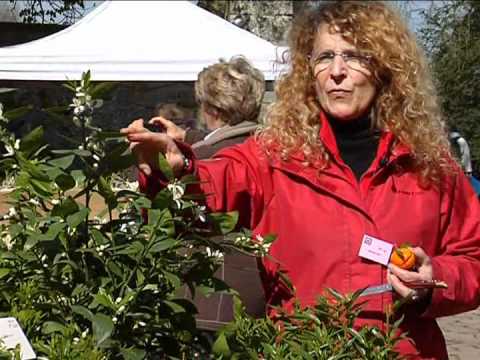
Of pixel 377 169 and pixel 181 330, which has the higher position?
pixel 377 169

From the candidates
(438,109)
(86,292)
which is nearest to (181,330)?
(86,292)

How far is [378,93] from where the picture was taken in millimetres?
2264

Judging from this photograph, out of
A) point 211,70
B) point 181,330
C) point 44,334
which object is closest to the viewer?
point 44,334

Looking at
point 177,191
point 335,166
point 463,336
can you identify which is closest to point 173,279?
point 177,191

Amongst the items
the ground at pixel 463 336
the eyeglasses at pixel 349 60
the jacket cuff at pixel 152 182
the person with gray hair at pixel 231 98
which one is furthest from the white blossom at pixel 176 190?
the ground at pixel 463 336

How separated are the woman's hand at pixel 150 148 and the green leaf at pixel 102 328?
0.33m

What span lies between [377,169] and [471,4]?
36.3ft

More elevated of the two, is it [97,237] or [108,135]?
[108,135]

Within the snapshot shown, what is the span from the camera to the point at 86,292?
1.61 metres

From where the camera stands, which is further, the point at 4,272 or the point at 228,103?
the point at 228,103

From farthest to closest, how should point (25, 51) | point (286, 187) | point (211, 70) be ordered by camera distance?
point (25, 51) < point (211, 70) < point (286, 187)

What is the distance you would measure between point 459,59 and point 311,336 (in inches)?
419

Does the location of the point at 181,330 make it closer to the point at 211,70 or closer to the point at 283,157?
the point at 283,157

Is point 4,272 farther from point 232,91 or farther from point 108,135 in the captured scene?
point 232,91
